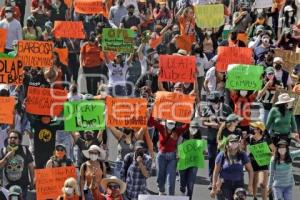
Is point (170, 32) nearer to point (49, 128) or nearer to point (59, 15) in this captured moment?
point (59, 15)

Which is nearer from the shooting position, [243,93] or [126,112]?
[126,112]

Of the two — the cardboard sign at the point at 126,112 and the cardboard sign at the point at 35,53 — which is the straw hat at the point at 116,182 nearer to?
the cardboard sign at the point at 126,112

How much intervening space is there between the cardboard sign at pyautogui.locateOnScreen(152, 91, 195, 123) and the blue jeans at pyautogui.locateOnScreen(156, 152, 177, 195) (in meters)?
0.59

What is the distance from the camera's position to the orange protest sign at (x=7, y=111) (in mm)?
16312

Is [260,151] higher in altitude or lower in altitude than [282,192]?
higher

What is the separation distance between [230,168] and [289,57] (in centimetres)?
727

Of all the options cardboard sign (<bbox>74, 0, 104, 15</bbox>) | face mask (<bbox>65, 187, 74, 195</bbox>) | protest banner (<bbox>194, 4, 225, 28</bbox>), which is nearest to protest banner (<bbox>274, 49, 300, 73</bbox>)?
protest banner (<bbox>194, 4, 225, 28</bbox>)

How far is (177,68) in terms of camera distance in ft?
63.0

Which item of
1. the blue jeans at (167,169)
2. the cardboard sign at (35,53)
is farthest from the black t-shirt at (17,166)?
the cardboard sign at (35,53)

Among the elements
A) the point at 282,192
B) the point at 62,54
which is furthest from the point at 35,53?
the point at 282,192

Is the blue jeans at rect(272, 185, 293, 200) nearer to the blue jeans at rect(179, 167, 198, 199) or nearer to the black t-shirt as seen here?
the blue jeans at rect(179, 167, 198, 199)

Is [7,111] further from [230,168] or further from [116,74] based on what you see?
[116,74]

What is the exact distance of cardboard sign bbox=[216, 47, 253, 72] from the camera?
792 inches

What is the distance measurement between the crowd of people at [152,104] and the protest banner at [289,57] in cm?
8
